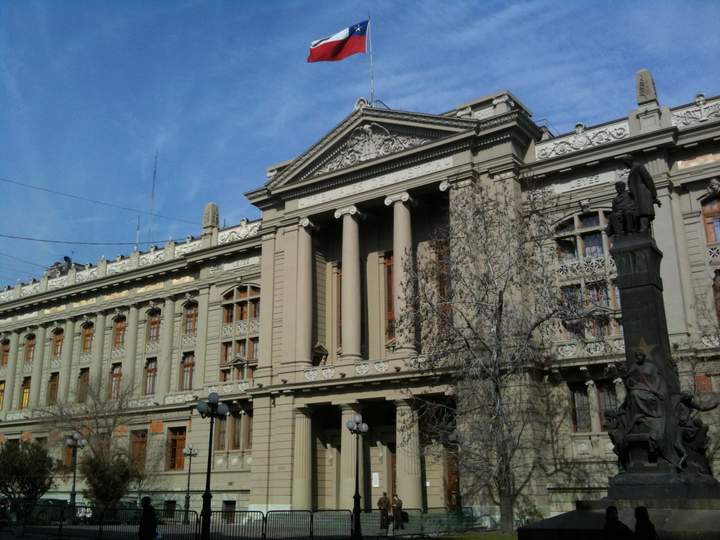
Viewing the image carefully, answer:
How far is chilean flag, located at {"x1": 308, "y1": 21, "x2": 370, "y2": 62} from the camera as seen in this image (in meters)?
37.4

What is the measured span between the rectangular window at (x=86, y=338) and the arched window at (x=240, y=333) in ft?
47.2

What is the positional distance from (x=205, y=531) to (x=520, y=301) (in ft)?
49.0

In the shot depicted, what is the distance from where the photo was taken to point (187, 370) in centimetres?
4750

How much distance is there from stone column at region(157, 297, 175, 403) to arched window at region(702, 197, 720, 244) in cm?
3211

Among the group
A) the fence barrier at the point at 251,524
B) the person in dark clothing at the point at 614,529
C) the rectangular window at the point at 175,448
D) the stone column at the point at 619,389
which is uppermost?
the stone column at the point at 619,389

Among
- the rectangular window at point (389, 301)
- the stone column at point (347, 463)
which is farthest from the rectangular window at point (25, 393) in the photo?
the rectangular window at point (389, 301)

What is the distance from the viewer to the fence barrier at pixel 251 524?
2581 cm

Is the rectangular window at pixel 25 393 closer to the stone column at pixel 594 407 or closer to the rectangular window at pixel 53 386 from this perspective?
the rectangular window at pixel 53 386

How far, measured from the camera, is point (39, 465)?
33344 mm

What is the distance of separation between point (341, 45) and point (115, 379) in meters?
28.0

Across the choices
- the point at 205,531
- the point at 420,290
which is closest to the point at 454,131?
the point at 420,290

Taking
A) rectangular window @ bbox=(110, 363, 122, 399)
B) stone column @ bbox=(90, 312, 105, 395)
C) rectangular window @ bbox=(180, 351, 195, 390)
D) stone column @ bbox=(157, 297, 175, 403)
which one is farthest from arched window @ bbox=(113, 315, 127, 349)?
rectangular window @ bbox=(180, 351, 195, 390)

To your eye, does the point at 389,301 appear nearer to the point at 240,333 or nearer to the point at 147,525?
the point at 240,333

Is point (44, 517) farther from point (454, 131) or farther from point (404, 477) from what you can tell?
point (454, 131)
